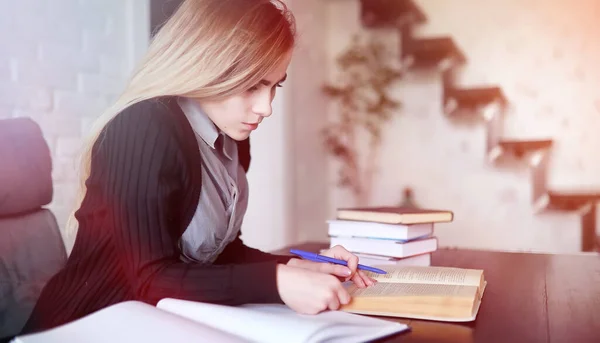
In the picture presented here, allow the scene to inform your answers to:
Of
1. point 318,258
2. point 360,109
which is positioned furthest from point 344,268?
point 360,109

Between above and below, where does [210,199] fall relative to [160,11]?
below

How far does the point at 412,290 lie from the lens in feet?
2.33

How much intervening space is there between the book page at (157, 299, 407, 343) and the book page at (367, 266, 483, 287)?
0.15 m

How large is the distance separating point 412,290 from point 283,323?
203 mm

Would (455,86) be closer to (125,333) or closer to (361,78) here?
(361,78)

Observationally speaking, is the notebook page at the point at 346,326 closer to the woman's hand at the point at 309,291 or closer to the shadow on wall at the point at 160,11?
the woman's hand at the point at 309,291

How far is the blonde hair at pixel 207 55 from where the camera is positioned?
30.8 inches

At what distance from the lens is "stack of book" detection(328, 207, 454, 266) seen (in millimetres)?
1014

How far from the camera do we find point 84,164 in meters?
0.82

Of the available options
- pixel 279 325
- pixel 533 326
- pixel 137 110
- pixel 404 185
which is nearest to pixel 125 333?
pixel 279 325

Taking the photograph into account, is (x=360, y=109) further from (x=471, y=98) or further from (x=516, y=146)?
(x=516, y=146)

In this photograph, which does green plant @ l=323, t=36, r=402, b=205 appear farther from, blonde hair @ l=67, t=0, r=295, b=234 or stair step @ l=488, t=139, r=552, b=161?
blonde hair @ l=67, t=0, r=295, b=234

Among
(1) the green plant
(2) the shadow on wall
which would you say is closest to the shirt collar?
(2) the shadow on wall

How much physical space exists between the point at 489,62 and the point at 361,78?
0.64m
